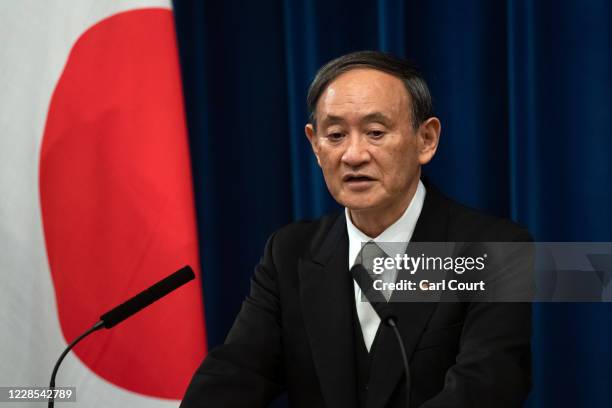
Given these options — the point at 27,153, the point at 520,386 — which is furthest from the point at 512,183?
the point at 27,153

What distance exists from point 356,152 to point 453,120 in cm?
72

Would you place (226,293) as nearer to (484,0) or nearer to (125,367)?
(125,367)

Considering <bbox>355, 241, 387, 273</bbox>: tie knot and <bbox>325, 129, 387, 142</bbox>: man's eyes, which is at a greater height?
<bbox>325, 129, 387, 142</bbox>: man's eyes

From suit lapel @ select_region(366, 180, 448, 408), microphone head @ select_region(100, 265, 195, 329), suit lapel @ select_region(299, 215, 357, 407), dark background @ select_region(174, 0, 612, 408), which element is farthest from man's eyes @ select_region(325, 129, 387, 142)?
dark background @ select_region(174, 0, 612, 408)

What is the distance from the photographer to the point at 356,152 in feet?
5.45

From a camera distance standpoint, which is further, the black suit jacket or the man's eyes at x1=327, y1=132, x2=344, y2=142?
the man's eyes at x1=327, y1=132, x2=344, y2=142

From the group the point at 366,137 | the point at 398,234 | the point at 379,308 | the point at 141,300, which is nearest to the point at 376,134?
the point at 366,137

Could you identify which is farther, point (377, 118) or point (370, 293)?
point (377, 118)

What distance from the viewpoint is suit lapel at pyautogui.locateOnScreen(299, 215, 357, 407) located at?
1625 millimetres

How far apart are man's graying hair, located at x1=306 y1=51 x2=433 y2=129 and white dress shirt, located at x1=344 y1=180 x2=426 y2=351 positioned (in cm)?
18

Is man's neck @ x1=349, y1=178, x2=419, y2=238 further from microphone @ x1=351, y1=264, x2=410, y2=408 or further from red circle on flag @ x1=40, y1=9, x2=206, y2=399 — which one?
red circle on flag @ x1=40, y1=9, x2=206, y2=399

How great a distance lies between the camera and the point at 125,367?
2.00 metres

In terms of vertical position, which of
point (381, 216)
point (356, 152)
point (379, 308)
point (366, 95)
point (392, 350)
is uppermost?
point (366, 95)

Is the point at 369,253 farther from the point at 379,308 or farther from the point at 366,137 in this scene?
the point at 379,308
